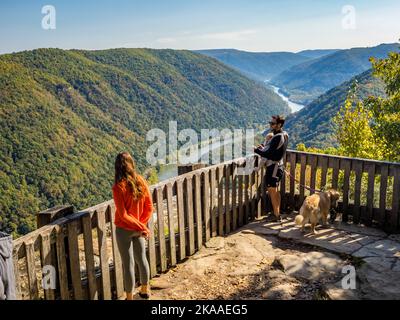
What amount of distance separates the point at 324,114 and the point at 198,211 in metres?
128

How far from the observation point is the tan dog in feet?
20.1

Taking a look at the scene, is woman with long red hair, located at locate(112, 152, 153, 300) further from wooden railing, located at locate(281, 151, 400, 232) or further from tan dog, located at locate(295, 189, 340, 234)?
wooden railing, located at locate(281, 151, 400, 232)

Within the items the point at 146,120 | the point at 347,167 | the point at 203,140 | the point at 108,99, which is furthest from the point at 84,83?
the point at 347,167

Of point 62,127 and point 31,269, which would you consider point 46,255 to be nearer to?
point 31,269

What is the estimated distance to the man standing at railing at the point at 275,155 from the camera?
639 cm

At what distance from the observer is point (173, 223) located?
5.25 metres

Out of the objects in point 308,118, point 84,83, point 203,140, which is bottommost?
point 203,140

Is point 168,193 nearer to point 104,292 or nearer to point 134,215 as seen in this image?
point 134,215

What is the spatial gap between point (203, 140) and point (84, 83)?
208 ft

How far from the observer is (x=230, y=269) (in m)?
5.07

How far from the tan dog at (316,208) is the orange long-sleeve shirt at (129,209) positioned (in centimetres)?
296

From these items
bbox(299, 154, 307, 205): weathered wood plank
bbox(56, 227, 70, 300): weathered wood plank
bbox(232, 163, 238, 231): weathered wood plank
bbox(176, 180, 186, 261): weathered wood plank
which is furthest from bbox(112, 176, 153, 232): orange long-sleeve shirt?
bbox(299, 154, 307, 205): weathered wood plank

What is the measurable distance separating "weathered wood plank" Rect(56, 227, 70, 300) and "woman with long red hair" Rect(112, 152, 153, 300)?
21.6 inches

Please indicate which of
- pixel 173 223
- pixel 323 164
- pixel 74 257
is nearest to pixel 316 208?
pixel 323 164
